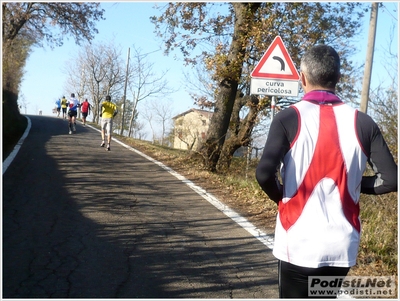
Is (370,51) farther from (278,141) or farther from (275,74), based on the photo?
(278,141)

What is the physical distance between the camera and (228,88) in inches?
558

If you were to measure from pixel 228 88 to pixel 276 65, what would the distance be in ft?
18.8

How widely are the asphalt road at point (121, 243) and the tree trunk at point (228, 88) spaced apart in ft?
11.5

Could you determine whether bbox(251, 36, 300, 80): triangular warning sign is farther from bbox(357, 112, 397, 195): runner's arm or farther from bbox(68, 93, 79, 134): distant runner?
bbox(68, 93, 79, 134): distant runner

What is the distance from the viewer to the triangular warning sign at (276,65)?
8.44m

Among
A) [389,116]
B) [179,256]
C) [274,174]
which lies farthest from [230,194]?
[274,174]

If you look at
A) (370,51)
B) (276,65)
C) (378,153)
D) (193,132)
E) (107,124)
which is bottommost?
(193,132)

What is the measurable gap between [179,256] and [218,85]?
369 inches

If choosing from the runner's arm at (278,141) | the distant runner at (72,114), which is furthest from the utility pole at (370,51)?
the distant runner at (72,114)

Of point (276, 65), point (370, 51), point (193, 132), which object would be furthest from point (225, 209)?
point (193, 132)

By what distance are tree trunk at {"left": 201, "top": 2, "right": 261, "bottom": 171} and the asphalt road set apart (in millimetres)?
3507

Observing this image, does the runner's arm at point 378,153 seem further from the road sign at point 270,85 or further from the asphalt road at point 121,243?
the road sign at point 270,85

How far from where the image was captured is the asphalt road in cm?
484

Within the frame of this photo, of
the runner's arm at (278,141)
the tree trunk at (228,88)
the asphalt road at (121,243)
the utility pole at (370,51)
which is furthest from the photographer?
the tree trunk at (228,88)
